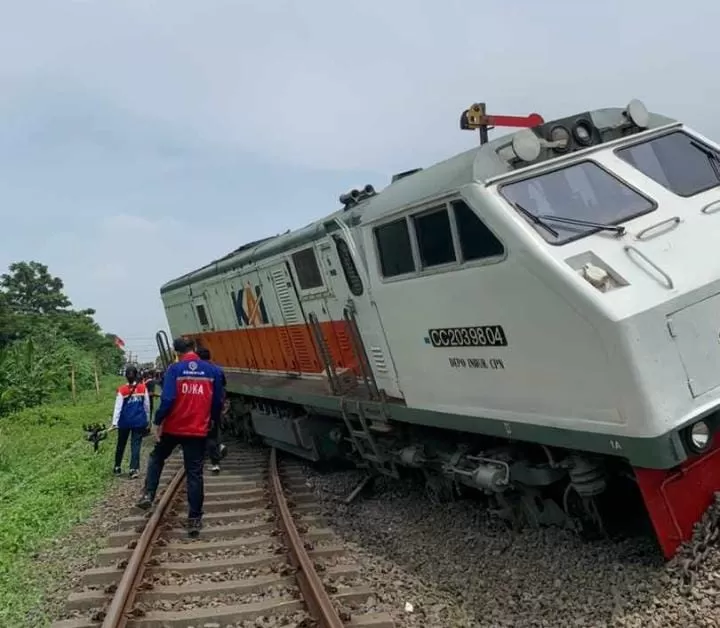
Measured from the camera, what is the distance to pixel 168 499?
929 centimetres

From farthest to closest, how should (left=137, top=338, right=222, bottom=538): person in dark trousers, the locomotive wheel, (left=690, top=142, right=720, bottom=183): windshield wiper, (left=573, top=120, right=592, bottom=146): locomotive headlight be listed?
(left=137, top=338, right=222, bottom=538): person in dark trousers
(left=690, top=142, right=720, bottom=183): windshield wiper
(left=573, top=120, right=592, bottom=146): locomotive headlight
the locomotive wheel

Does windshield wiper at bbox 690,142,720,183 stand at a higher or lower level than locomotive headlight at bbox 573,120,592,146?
lower

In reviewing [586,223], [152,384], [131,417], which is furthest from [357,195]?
[152,384]

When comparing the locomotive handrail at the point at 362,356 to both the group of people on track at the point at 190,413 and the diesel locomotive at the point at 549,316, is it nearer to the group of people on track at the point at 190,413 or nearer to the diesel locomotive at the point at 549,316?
the diesel locomotive at the point at 549,316

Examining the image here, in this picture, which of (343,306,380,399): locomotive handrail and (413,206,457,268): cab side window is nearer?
(413,206,457,268): cab side window

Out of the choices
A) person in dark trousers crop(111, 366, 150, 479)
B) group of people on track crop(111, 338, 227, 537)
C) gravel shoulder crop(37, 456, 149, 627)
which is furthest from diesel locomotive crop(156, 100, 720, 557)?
person in dark trousers crop(111, 366, 150, 479)

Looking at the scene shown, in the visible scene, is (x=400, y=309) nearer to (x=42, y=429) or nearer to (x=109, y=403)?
(x=42, y=429)

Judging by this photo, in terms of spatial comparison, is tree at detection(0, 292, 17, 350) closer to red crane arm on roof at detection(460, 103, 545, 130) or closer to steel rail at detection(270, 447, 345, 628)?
steel rail at detection(270, 447, 345, 628)

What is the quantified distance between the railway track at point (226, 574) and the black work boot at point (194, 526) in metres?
0.07

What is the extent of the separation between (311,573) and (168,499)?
350cm

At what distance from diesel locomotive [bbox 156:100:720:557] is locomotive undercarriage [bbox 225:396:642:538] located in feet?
0.07

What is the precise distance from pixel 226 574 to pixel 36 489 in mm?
5976

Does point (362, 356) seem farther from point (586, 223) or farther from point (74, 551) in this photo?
point (74, 551)

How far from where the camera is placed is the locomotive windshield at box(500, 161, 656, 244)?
18.3ft
